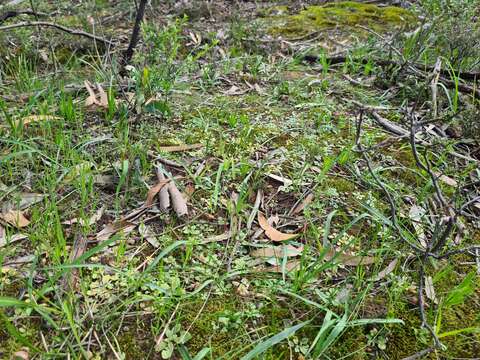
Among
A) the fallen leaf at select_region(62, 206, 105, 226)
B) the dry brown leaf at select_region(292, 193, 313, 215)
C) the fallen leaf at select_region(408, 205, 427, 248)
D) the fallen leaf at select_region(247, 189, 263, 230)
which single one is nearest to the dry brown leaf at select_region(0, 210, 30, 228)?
the fallen leaf at select_region(62, 206, 105, 226)

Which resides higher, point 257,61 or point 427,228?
point 257,61

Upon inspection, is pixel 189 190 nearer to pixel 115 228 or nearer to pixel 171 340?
pixel 115 228

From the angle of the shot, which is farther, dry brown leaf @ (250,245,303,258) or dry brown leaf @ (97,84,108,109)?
dry brown leaf @ (97,84,108,109)

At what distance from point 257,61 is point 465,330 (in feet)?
8.34

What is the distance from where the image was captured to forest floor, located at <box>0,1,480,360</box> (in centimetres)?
136

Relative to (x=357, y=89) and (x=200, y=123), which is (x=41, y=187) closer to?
(x=200, y=123)

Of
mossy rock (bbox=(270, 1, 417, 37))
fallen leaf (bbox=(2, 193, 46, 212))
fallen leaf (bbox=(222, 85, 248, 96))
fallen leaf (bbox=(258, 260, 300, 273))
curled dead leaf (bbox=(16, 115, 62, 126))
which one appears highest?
mossy rock (bbox=(270, 1, 417, 37))

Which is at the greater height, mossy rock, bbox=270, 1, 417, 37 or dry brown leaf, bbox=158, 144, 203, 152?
mossy rock, bbox=270, 1, 417, 37

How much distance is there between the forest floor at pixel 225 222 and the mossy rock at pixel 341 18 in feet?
5.36

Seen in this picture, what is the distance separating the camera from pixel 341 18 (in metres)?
4.81

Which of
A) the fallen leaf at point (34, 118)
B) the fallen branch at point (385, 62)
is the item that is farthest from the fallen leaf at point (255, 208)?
the fallen branch at point (385, 62)

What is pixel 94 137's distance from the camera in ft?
7.39

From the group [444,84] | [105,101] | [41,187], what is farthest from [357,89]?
[41,187]

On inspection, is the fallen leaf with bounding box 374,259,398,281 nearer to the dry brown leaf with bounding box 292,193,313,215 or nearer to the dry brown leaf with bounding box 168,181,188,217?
the dry brown leaf with bounding box 292,193,313,215
